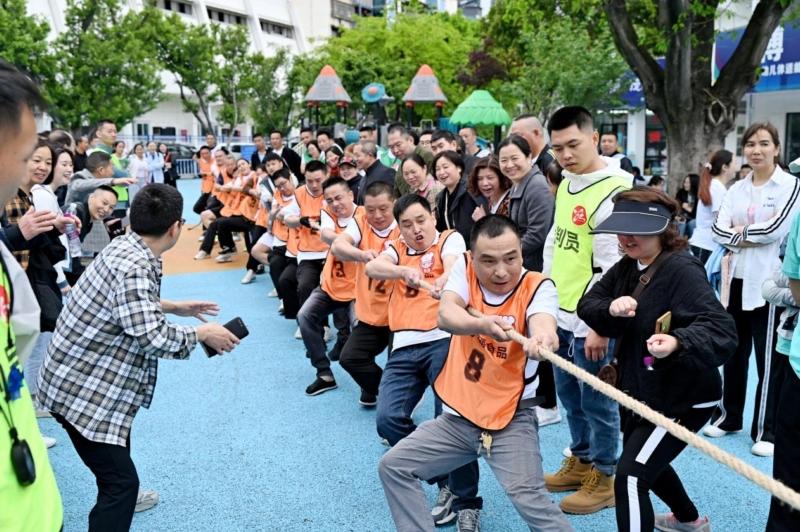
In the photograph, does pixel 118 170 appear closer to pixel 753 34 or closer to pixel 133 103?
pixel 753 34

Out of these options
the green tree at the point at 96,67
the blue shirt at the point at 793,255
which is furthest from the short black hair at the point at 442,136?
the green tree at the point at 96,67

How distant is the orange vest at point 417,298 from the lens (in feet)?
13.6

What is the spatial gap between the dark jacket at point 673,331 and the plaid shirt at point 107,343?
183 centimetres

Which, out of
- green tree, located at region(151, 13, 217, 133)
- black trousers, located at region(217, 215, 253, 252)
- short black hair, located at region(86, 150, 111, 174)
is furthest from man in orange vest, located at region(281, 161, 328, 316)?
green tree, located at region(151, 13, 217, 133)

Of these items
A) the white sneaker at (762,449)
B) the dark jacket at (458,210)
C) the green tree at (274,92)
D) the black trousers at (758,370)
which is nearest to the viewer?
the white sneaker at (762,449)

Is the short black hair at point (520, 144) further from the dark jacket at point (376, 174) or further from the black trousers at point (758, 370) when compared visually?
the dark jacket at point (376, 174)

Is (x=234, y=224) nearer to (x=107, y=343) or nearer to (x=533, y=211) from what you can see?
(x=533, y=211)

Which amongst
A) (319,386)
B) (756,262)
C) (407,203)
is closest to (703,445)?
(407,203)

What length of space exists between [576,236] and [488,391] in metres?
1.16

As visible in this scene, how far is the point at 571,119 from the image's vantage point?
3.77 m

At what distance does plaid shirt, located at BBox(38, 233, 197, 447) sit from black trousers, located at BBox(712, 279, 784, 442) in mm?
3451

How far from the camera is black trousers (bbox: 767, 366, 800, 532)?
8.54ft

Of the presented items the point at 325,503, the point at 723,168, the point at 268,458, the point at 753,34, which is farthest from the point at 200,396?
the point at 753,34

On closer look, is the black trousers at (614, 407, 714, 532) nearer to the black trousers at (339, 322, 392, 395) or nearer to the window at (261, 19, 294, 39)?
the black trousers at (339, 322, 392, 395)
